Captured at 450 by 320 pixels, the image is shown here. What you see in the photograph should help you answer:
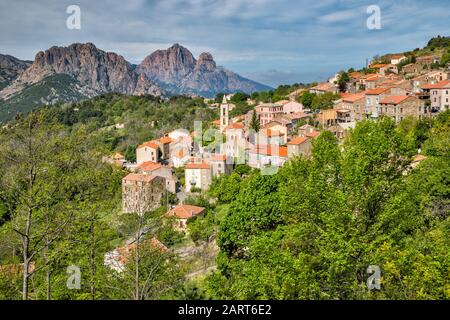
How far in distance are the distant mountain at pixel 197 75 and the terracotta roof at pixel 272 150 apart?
32261 millimetres

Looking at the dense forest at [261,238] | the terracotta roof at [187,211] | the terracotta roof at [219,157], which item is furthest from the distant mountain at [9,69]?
the dense forest at [261,238]

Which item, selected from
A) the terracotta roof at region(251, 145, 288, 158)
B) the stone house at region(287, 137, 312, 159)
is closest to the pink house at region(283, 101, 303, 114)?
the terracotta roof at region(251, 145, 288, 158)

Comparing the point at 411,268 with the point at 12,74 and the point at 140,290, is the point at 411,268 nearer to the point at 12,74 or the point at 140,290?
the point at 140,290

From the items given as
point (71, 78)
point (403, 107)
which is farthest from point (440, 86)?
point (71, 78)

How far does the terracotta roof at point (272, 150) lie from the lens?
3731cm

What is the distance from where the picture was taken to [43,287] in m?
9.87

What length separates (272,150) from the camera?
38.3 meters

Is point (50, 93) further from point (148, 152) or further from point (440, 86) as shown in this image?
point (440, 86)

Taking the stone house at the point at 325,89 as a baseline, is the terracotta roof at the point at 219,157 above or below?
below

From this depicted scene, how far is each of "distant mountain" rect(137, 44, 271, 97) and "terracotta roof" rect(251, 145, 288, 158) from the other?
106 feet

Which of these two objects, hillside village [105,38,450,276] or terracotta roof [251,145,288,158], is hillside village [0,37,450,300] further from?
hillside village [105,38,450,276]

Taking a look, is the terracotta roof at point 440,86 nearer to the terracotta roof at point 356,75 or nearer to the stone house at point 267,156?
the stone house at point 267,156
